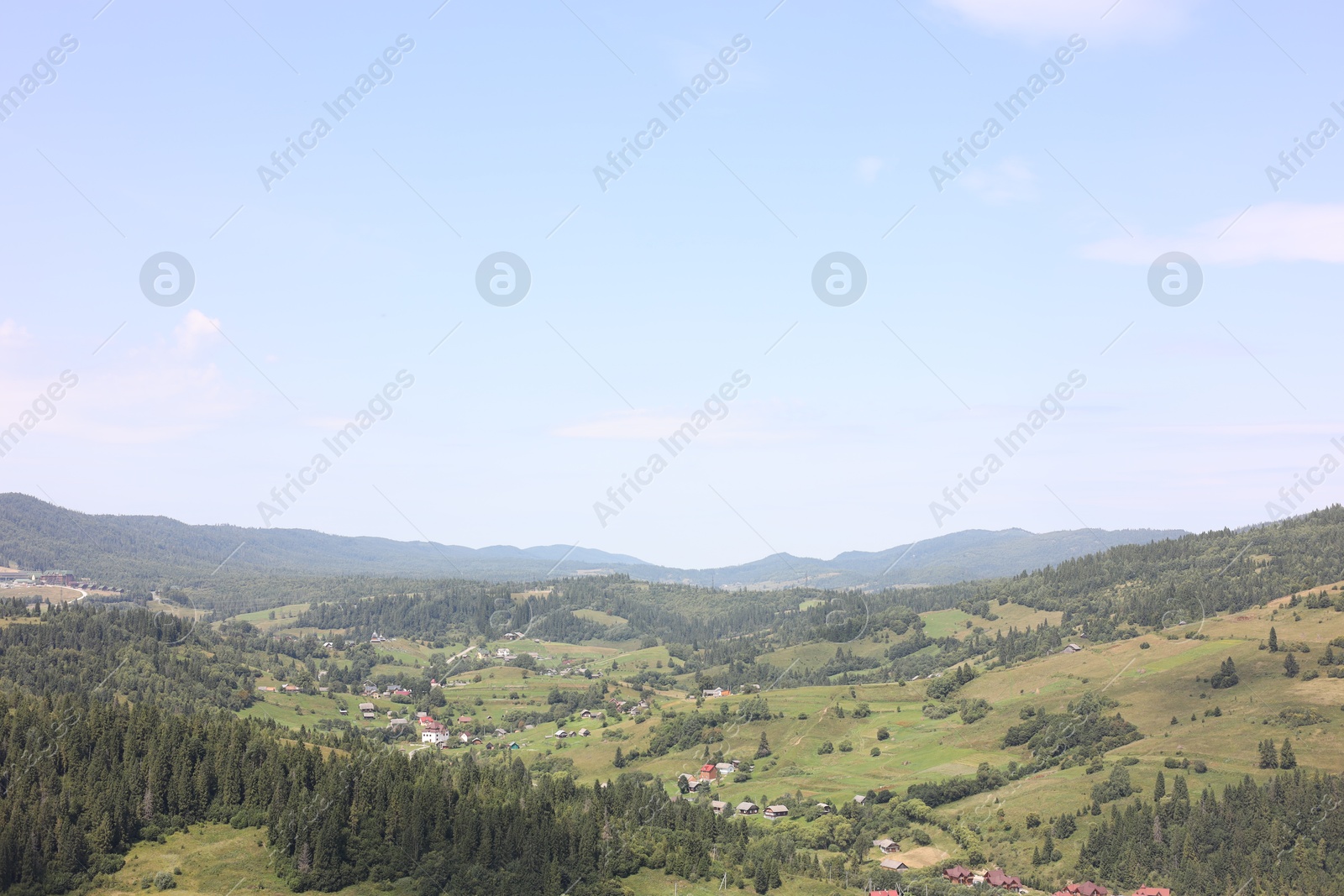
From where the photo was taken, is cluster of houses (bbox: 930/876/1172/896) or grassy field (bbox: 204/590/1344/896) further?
grassy field (bbox: 204/590/1344/896)

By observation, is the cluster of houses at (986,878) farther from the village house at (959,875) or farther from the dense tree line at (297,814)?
the dense tree line at (297,814)

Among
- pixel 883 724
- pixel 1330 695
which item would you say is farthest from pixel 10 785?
pixel 1330 695

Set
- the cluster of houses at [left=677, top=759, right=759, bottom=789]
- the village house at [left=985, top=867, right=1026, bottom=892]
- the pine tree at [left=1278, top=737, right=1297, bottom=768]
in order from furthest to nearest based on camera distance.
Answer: the cluster of houses at [left=677, top=759, right=759, bottom=789] < the pine tree at [left=1278, top=737, right=1297, bottom=768] < the village house at [left=985, top=867, right=1026, bottom=892]

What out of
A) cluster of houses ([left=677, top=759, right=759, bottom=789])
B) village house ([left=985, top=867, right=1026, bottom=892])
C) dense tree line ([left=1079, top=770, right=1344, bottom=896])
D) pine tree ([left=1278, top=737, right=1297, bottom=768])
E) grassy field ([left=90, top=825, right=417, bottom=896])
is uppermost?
grassy field ([left=90, top=825, right=417, bottom=896])

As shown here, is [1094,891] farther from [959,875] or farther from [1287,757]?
[1287,757]

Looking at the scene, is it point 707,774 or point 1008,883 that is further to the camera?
point 707,774

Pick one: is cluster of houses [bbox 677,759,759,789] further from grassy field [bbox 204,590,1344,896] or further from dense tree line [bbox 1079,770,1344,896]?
dense tree line [bbox 1079,770,1344,896]

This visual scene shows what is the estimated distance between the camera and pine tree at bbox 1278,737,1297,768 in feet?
442

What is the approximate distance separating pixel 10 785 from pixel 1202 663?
186816 millimetres

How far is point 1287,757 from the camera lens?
13562 centimetres

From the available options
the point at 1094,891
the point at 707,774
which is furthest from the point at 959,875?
the point at 707,774

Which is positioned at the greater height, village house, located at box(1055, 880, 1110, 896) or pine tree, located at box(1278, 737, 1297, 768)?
pine tree, located at box(1278, 737, 1297, 768)

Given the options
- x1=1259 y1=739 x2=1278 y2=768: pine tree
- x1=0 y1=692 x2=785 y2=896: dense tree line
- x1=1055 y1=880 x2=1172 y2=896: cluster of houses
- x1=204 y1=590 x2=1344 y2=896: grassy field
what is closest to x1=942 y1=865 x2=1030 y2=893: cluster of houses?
x1=1055 y1=880 x2=1172 y2=896: cluster of houses

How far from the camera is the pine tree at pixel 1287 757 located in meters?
135
